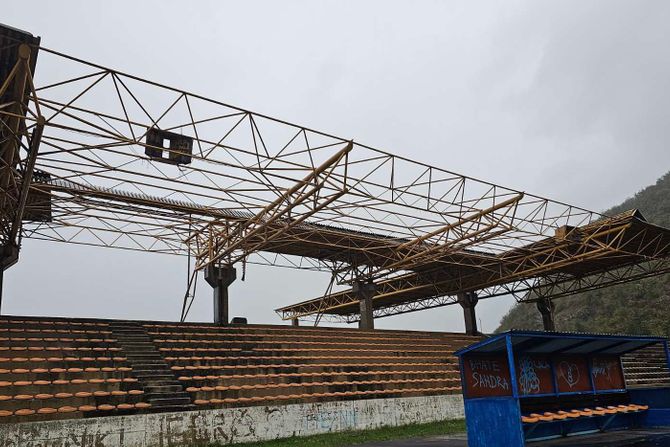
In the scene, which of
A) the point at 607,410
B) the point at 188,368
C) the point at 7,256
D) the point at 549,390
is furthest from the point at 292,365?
the point at 7,256

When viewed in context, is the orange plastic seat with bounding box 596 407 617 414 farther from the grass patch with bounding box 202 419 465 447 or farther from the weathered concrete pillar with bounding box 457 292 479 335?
the weathered concrete pillar with bounding box 457 292 479 335

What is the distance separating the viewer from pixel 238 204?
753 inches

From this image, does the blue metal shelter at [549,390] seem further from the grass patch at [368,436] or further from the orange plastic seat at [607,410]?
the grass patch at [368,436]

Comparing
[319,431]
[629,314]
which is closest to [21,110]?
[319,431]

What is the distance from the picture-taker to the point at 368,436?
1287 cm

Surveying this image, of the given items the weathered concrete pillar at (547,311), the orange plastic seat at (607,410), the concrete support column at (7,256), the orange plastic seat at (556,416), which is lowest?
the orange plastic seat at (607,410)

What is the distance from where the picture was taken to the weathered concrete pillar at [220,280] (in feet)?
69.6

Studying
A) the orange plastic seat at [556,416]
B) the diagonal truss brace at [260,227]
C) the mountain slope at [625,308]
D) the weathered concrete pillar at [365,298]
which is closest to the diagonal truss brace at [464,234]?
the weathered concrete pillar at [365,298]

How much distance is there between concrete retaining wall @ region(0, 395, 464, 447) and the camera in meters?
10.0

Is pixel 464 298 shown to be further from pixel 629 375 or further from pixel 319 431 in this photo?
pixel 319 431

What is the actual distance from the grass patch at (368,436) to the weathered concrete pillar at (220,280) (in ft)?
30.5

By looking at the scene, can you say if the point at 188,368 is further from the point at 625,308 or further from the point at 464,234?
the point at 625,308

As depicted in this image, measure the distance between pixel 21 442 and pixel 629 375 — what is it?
26.1m

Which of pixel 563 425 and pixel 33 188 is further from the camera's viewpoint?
pixel 33 188
